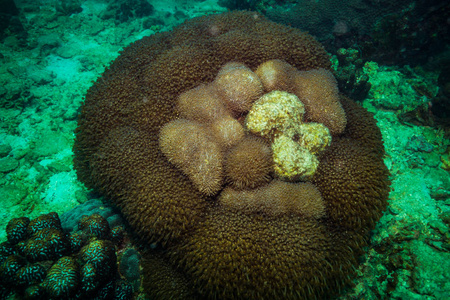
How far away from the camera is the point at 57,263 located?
10.5ft

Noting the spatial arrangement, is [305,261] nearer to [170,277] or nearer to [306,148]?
[306,148]

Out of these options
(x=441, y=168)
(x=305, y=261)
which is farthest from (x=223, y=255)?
(x=441, y=168)

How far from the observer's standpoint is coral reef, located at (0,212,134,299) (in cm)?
307

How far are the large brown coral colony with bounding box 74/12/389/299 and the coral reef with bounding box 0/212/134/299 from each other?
60 centimetres

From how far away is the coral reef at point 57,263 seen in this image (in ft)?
10.1

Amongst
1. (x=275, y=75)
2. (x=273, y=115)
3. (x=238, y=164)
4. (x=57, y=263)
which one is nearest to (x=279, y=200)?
(x=238, y=164)

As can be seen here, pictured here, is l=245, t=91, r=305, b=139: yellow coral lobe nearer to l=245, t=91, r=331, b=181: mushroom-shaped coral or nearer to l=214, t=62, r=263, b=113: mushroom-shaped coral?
l=245, t=91, r=331, b=181: mushroom-shaped coral

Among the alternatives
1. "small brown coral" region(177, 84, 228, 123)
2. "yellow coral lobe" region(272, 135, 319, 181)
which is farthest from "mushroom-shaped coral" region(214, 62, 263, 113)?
"yellow coral lobe" region(272, 135, 319, 181)

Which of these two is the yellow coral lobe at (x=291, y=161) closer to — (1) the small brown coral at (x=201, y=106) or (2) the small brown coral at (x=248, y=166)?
(2) the small brown coral at (x=248, y=166)

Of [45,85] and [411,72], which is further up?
[411,72]

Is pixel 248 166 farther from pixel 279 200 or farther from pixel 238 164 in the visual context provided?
pixel 279 200

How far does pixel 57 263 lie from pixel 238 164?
2.97m

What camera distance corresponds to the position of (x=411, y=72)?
6.73 metres

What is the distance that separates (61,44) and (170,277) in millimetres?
10850
